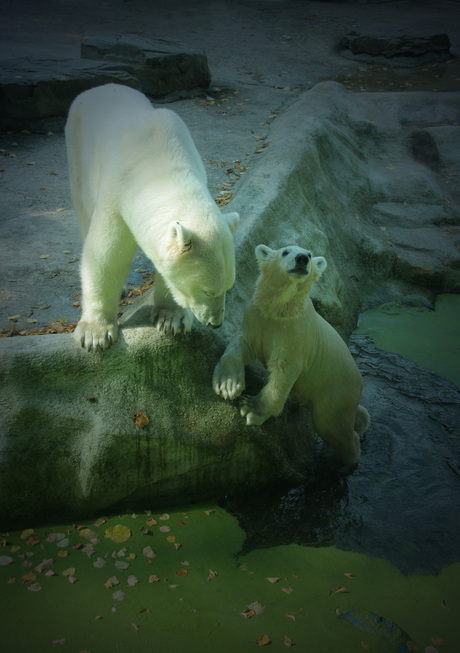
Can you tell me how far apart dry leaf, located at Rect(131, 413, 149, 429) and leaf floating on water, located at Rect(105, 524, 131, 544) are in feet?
2.06

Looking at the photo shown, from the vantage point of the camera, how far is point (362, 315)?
20.8ft

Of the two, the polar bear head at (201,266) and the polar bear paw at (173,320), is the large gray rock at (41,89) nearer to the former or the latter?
the polar bear paw at (173,320)

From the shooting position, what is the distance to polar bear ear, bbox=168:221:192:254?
8.73 feet

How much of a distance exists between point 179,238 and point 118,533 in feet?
6.06

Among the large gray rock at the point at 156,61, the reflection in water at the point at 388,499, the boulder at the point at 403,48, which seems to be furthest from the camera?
the boulder at the point at 403,48

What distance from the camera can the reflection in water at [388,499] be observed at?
3.57 metres

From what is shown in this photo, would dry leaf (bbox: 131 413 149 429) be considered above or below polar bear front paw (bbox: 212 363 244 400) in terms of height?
below

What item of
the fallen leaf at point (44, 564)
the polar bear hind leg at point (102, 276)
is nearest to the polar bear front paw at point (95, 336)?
the polar bear hind leg at point (102, 276)

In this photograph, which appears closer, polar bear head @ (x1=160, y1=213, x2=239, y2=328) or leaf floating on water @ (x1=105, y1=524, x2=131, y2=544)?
polar bear head @ (x1=160, y1=213, x2=239, y2=328)

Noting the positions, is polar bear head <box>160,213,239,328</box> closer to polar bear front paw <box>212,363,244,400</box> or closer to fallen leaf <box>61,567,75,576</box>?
polar bear front paw <box>212,363,244,400</box>

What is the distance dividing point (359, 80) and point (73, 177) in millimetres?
10982

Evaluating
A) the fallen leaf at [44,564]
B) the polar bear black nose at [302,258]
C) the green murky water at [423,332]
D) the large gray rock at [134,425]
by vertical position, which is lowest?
the green murky water at [423,332]

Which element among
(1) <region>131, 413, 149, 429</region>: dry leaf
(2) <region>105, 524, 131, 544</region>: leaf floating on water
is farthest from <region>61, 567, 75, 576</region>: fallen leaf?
(1) <region>131, 413, 149, 429</region>: dry leaf

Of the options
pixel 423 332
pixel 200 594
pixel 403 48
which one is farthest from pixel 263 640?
pixel 403 48
